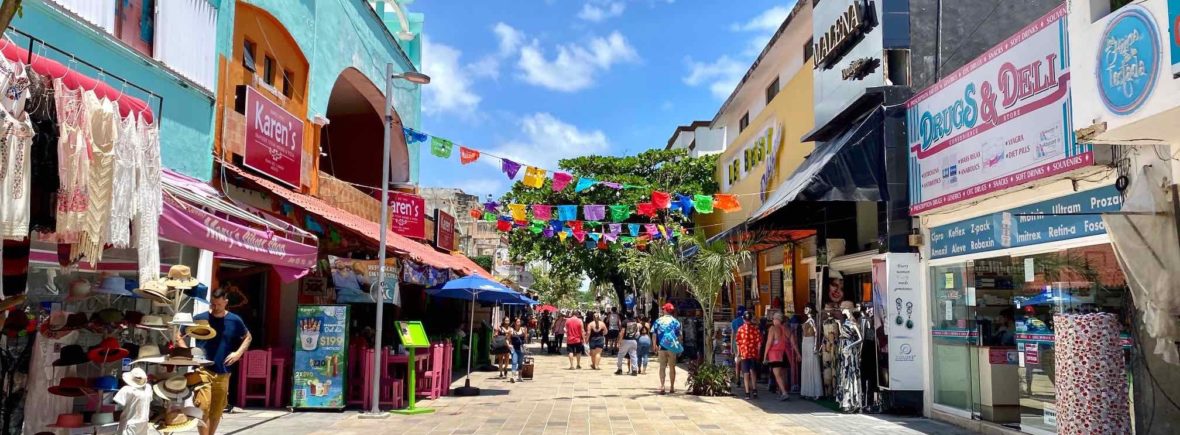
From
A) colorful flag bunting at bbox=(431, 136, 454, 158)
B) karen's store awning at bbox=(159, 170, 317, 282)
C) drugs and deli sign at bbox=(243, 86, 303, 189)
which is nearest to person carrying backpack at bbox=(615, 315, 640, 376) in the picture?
colorful flag bunting at bbox=(431, 136, 454, 158)

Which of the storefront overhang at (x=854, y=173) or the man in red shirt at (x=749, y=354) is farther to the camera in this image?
the man in red shirt at (x=749, y=354)

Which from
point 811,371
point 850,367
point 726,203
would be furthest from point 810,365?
point 726,203

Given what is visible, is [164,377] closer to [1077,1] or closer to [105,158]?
[105,158]

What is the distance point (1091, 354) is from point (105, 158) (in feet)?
27.8

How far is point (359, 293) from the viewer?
14.0 meters

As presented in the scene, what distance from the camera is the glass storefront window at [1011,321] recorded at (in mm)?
8656

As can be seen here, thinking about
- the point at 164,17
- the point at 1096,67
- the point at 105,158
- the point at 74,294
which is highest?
the point at 164,17

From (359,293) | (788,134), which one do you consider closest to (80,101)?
(359,293)

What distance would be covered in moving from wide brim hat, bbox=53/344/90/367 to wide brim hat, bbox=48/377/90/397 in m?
0.13

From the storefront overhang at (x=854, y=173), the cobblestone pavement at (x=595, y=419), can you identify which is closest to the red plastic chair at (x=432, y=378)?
the cobblestone pavement at (x=595, y=419)

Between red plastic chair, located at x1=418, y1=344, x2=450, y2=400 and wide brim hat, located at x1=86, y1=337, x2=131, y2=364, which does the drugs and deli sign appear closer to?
red plastic chair, located at x1=418, y1=344, x2=450, y2=400

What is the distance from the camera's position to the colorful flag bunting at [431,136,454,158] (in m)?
14.9

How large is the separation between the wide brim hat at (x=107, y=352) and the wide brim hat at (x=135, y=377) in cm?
30

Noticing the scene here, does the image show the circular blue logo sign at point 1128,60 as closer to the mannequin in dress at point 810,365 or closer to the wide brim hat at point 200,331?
the wide brim hat at point 200,331
